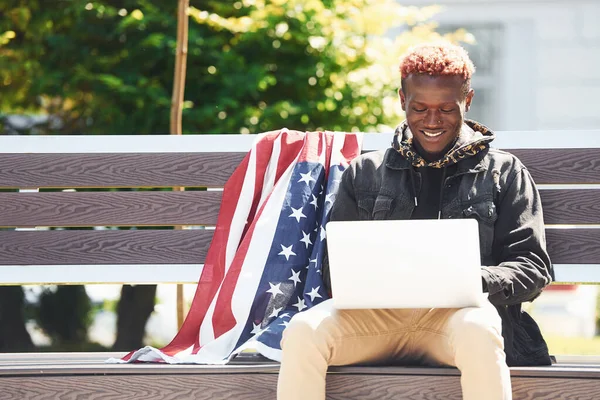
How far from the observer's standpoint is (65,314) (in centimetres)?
714

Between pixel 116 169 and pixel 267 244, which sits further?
pixel 116 169

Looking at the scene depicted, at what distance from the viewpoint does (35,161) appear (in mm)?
3801

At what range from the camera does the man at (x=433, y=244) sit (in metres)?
2.56

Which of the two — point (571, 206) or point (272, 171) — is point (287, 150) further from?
point (571, 206)

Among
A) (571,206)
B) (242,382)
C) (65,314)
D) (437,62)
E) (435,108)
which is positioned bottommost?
(65,314)

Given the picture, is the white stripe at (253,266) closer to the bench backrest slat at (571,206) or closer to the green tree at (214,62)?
the bench backrest slat at (571,206)

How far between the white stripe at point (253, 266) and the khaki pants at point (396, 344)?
0.65 m

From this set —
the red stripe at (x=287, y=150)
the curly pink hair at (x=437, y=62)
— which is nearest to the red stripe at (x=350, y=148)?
the red stripe at (x=287, y=150)

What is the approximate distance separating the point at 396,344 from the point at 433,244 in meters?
0.45

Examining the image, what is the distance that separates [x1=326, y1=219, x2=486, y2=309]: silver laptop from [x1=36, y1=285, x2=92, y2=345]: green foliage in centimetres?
477

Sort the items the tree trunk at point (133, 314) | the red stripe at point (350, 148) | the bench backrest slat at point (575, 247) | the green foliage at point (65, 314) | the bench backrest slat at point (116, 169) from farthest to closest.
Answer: the green foliage at point (65, 314), the tree trunk at point (133, 314), the bench backrest slat at point (116, 169), the red stripe at point (350, 148), the bench backrest slat at point (575, 247)

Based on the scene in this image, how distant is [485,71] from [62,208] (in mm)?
5326

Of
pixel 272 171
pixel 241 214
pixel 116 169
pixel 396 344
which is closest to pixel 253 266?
pixel 241 214

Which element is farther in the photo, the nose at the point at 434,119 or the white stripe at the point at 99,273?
the white stripe at the point at 99,273
